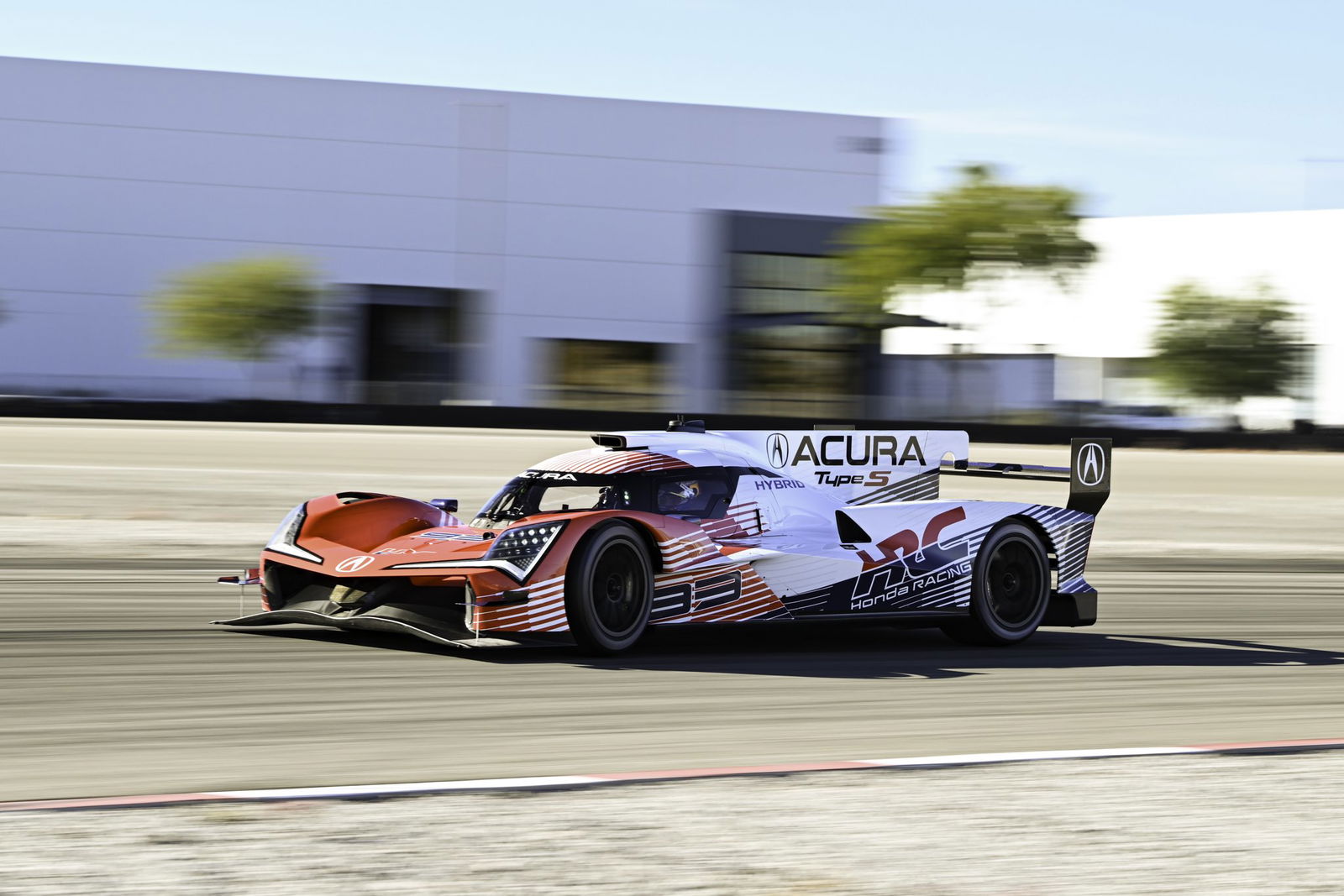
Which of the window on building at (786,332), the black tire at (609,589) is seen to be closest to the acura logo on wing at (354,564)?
the black tire at (609,589)

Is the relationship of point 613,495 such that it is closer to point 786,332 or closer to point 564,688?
point 564,688

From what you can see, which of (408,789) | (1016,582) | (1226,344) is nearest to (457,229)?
(1226,344)

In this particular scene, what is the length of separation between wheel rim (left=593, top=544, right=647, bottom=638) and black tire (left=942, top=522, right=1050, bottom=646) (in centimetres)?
242

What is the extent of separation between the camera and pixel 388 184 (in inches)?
Answer: 1925

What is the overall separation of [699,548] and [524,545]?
3.44 feet

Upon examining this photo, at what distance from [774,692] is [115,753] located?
317 cm

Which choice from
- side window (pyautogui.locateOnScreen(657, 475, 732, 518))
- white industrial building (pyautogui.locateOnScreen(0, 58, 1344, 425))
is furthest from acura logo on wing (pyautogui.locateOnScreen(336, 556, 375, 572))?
white industrial building (pyautogui.locateOnScreen(0, 58, 1344, 425))

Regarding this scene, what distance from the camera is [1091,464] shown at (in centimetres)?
1087

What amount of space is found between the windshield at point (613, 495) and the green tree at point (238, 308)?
37.9 meters

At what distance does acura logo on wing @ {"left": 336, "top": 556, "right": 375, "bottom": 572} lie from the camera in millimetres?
8734

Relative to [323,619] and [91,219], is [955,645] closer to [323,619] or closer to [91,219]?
[323,619]

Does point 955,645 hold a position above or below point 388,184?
below

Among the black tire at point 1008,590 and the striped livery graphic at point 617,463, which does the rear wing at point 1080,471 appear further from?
the striped livery graphic at point 617,463

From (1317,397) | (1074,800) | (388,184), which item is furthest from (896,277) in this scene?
(1074,800)
